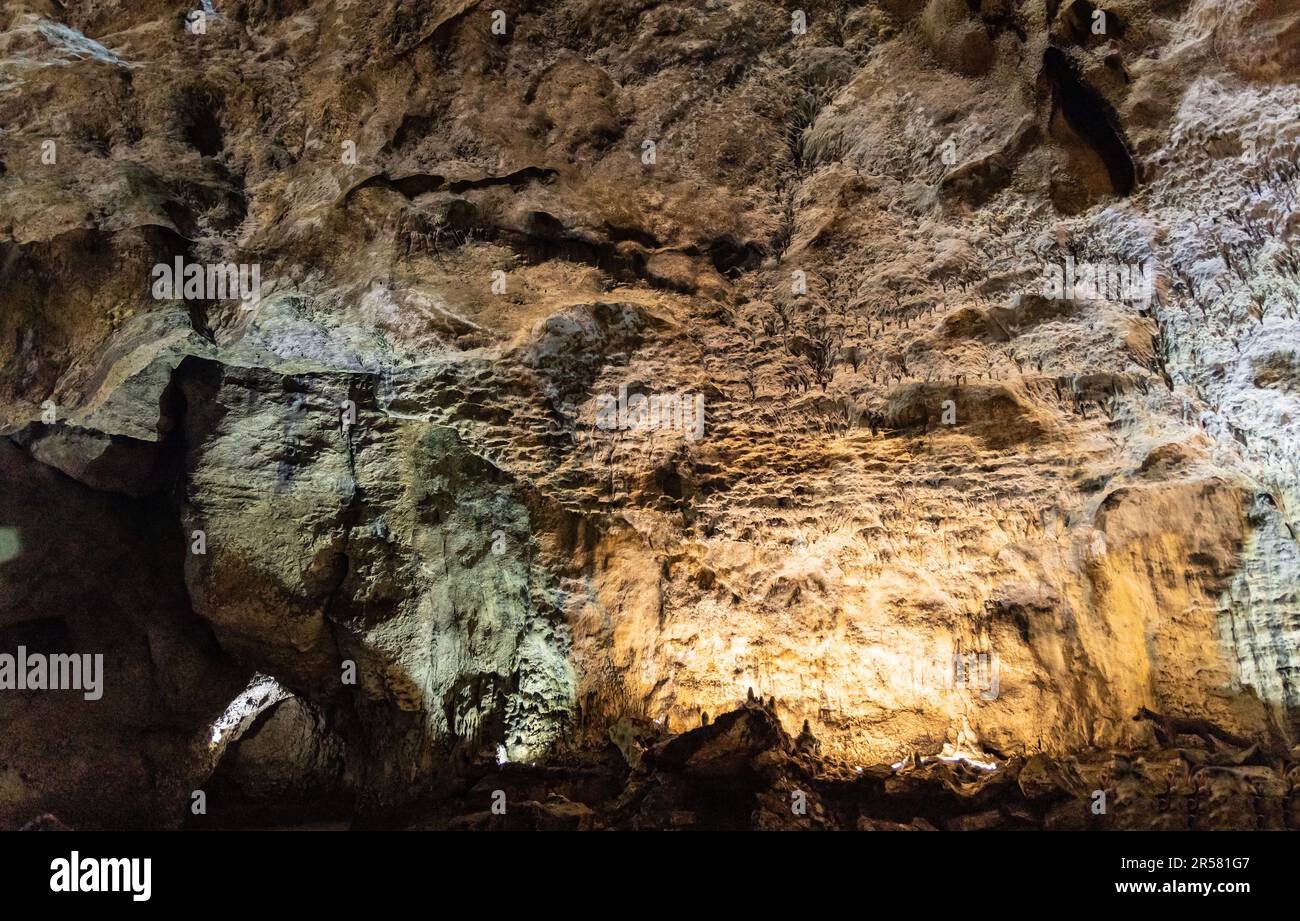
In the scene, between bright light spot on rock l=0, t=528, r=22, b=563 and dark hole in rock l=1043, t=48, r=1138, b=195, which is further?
bright light spot on rock l=0, t=528, r=22, b=563

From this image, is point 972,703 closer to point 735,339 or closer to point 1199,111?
Answer: point 735,339

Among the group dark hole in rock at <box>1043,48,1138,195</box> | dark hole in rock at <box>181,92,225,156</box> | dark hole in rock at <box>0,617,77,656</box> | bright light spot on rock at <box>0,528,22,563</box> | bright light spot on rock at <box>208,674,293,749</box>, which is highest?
dark hole in rock at <box>181,92,225,156</box>

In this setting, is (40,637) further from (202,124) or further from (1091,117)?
(1091,117)

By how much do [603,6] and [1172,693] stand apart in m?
5.88

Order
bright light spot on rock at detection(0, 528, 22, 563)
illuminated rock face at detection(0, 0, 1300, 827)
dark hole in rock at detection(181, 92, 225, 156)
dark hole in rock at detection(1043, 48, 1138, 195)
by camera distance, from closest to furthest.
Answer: dark hole in rock at detection(1043, 48, 1138, 195)
illuminated rock face at detection(0, 0, 1300, 827)
dark hole in rock at detection(181, 92, 225, 156)
bright light spot on rock at detection(0, 528, 22, 563)

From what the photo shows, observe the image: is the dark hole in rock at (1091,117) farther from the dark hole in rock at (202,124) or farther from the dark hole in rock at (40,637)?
the dark hole in rock at (40,637)

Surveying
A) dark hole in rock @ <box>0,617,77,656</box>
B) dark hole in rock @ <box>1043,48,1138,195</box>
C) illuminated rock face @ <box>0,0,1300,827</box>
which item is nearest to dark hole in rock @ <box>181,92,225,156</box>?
illuminated rock face @ <box>0,0,1300,827</box>

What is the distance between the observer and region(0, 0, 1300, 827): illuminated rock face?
3.94m

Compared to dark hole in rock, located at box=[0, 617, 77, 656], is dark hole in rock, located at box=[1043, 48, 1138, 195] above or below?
above

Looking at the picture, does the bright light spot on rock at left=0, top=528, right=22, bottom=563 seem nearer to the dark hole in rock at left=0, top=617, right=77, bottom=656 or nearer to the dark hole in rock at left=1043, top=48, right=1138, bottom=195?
the dark hole in rock at left=0, top=617, right=77, bottom=656

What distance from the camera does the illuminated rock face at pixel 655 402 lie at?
3941mm

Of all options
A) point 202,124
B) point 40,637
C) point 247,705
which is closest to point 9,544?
point 40,637

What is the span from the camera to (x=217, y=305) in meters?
5.21

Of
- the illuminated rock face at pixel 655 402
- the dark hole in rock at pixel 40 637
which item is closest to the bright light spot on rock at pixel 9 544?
the illuminated rock face at pixel 655 402
